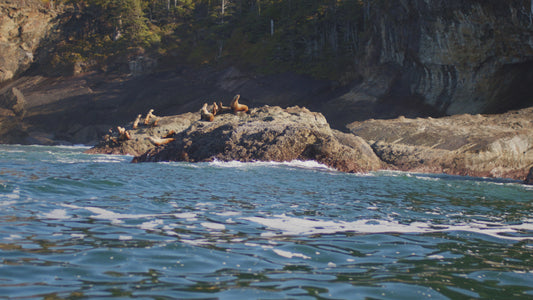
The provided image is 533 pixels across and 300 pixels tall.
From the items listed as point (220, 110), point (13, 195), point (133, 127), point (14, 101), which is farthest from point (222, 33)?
point (13, 195)

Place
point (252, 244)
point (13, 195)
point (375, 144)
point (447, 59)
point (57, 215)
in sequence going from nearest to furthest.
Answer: point (252, 244), point (57, 215), point (13, 195), point (375, 144), point (447, 59)

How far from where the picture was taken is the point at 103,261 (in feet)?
13.6

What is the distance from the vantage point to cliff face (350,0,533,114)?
1039 inches

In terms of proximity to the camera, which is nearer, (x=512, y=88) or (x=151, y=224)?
(x=151, y=224)

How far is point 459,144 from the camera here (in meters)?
18.0

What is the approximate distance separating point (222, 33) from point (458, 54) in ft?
108

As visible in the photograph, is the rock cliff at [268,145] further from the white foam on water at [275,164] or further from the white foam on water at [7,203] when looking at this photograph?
the white foam on water at [7,203]

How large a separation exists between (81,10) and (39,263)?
6210cm

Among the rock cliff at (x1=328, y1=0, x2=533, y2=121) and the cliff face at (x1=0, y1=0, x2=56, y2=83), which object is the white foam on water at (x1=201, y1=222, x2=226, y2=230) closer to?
the rock cliff at (x1=328, y1=0, x2=533, y2=121)

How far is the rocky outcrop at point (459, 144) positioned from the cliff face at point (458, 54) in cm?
741

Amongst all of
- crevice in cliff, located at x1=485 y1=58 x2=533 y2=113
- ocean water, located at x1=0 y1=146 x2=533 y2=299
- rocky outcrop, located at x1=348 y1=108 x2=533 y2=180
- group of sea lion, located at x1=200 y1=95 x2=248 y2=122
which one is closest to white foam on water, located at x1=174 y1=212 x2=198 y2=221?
ocean water, located at x1=0 y1=146 x2=533 y2=299

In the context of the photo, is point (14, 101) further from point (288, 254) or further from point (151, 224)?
point (288, 254)

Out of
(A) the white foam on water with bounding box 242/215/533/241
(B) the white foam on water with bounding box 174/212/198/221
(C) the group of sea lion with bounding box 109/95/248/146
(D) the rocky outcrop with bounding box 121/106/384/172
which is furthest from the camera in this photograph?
(C) the group of sea lion with bounding box 109/95/248/146

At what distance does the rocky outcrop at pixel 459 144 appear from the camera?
1677 centimetres
